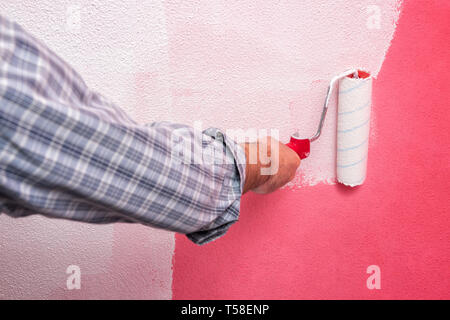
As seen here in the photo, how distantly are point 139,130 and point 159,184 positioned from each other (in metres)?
0.08

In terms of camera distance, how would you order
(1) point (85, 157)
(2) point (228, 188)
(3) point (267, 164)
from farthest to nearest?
1. (3) point (267, 164)
2. (2) point (228, 188)
3. (1) point (85, 157)

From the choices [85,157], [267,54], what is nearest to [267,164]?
[267,54]

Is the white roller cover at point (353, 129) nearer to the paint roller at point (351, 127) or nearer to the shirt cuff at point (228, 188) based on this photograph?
the paint roller at point (351, 127)

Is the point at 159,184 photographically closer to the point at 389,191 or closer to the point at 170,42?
the point at 170,42

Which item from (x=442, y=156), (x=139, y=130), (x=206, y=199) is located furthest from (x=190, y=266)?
(x=442, y=156)

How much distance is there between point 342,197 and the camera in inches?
34.5

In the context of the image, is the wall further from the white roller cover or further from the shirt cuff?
the shirt cuff

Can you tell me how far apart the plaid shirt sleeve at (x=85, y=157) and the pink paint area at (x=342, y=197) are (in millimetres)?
284

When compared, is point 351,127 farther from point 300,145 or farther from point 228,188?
point 228,188

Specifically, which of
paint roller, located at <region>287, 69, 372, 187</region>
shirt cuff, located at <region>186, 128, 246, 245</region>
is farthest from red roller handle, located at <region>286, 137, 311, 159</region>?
shirt cuff, located at <region>186, 128, 246, 245</region>

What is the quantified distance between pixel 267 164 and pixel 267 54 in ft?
0.79

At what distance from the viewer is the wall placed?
73cm

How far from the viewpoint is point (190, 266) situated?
89cm

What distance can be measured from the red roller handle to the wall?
0.05 m
